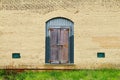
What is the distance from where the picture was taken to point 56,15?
22469mm

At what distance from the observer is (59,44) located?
22.7 metres

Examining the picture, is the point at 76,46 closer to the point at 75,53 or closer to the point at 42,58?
the point at 75,53

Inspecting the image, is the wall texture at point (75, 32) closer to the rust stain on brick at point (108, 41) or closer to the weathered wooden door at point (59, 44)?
the rust stain on brick at point (108, 41)

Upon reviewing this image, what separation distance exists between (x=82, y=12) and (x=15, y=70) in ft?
15.1

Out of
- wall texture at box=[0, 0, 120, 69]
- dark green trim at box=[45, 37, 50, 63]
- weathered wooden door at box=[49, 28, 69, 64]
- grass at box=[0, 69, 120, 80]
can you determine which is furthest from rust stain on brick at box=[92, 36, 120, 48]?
dark green trim at box=[45, 37, 50, 63]

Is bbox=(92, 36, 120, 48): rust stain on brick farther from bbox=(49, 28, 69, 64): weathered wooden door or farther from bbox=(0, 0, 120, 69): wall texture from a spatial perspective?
bbox=(49, 28, 69, 64): weathered wooden door

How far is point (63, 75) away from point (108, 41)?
3.25m

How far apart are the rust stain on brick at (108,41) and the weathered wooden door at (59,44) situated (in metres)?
1.51

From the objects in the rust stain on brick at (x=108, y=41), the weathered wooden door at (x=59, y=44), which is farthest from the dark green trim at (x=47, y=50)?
the rust stain on brick at (x=108, y=41)

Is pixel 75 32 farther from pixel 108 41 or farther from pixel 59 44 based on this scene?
pixel 108 41

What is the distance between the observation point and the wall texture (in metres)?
22.4

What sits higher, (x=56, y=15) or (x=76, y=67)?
(x=56, y=15)

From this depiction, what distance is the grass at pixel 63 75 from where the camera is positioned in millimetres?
20266

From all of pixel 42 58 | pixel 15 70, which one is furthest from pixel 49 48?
pixel 15 70
